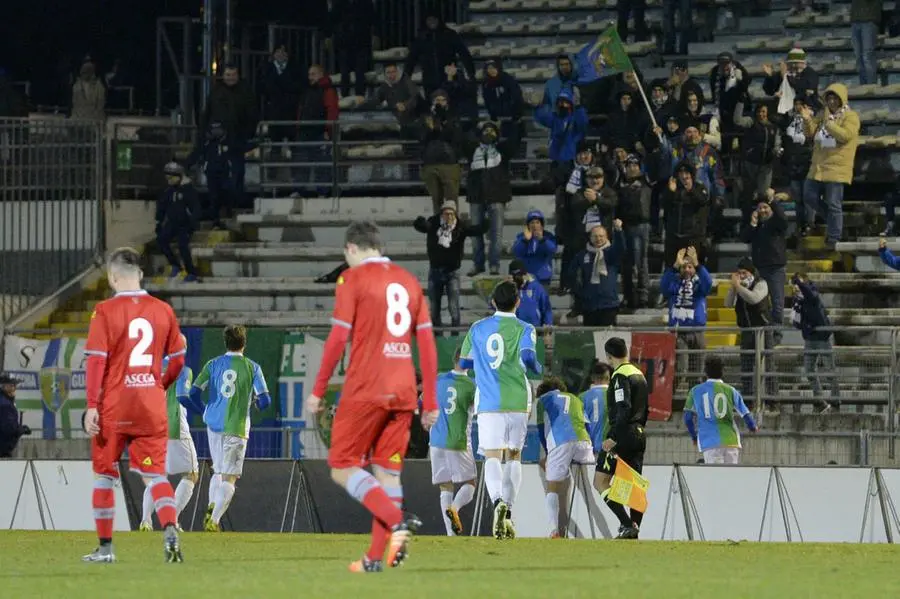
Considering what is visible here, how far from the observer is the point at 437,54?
30859 millimetres

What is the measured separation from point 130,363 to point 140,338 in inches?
7.1

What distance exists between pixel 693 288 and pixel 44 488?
7993 millimetres

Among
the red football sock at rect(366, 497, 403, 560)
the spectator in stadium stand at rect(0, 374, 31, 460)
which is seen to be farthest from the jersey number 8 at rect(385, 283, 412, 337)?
the spectator in stadium stand at rect(0, 374, 31, 460)

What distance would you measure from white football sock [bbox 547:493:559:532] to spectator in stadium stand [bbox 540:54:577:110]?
9.29 meters

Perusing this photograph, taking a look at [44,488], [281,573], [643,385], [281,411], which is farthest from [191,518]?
[281,573]

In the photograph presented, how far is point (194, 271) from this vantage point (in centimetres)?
3002

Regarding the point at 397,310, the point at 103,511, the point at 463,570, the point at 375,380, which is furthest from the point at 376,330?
the point at 103,511

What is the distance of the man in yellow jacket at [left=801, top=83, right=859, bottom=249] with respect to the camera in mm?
26625

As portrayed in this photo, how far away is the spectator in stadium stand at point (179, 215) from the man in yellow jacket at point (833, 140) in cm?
859

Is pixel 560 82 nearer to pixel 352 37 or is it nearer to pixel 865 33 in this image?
pixel 865 33

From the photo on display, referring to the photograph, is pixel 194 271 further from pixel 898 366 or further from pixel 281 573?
pixel 281 573

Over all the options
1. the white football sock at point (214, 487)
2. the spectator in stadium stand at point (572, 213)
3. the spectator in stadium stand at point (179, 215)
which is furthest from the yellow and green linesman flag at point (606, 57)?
the white football sock at point (214, 487)

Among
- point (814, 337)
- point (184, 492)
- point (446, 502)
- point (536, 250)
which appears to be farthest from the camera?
point (536, 250)

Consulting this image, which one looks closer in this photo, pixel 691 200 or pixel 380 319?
pixel 380 319
